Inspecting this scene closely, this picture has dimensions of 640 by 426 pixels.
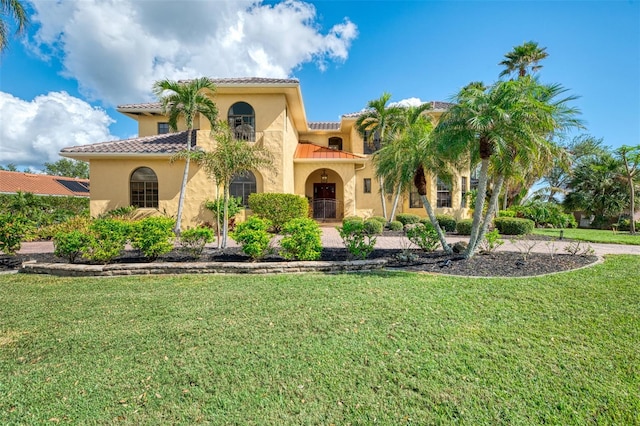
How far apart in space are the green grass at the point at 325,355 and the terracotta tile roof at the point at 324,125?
1927cm

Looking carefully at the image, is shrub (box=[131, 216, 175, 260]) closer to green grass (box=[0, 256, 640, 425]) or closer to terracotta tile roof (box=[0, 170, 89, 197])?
green grass (box=[0, 256, 640, 425])

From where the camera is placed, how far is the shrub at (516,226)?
13.6 meters

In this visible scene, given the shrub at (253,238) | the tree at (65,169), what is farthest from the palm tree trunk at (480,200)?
the tree at (65,169)

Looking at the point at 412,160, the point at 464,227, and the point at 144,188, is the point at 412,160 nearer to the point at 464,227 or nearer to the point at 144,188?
the point at 464,227

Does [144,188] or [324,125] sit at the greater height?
[324,125]

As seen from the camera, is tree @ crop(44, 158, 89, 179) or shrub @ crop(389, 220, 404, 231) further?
tree @ crop(44, 158, 89, 179)

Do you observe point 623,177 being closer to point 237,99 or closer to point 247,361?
point 237,99

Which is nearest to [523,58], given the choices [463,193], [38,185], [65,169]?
[463,193]

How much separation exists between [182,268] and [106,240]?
218 cm

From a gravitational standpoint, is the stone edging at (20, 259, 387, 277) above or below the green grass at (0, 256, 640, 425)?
above

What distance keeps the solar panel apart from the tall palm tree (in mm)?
37758

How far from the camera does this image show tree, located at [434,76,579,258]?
635 centimetres

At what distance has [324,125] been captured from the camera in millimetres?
23562

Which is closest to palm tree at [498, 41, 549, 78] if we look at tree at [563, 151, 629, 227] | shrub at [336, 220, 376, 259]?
tree at [563, 151, 629, 227]
